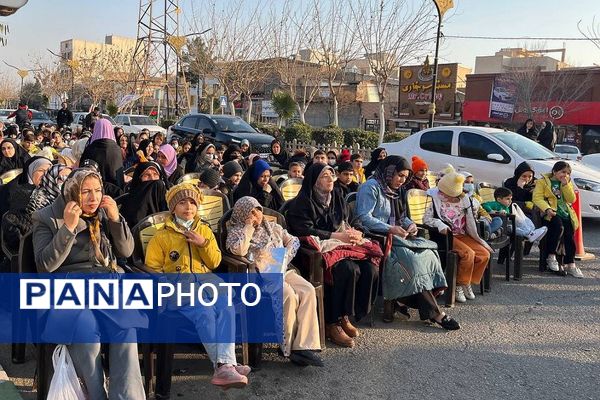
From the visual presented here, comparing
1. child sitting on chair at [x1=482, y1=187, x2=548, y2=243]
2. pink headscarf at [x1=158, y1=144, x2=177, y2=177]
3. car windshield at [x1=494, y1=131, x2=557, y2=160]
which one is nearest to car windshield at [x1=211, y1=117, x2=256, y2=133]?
pink headscarf at [x1=158, y1=144, x2=177, y2=177]

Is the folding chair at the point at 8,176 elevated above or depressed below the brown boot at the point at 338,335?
above

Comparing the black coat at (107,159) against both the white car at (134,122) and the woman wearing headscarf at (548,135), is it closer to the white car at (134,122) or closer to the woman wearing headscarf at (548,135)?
the woman wearing headscarf at (548,135)

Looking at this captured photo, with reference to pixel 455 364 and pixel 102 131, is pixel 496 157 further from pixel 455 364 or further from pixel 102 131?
pixel 102 131

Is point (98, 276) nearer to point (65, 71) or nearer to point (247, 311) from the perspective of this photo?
point (247, 311)

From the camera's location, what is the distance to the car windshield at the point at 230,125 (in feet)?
51.1

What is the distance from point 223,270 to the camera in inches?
159

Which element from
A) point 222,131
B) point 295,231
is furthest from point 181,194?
point 222,131

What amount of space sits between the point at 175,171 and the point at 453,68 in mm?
34531

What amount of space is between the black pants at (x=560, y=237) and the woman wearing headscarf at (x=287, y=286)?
394 centimetres

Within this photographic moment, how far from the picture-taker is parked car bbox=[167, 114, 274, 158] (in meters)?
14.7

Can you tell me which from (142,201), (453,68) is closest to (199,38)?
(453,68)

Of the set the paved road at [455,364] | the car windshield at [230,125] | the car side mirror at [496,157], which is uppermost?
the car windshield at [230,125]

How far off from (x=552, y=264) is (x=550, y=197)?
0.84m

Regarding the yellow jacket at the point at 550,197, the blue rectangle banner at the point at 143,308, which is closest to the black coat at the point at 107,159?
the blue rectangle banner at the point at 143,308
